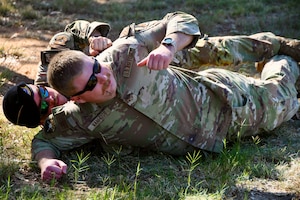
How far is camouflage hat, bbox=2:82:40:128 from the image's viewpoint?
11.9 ft

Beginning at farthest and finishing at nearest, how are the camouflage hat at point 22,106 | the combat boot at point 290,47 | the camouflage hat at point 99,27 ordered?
the combat boot at point 290,47 < the camouflage hat at point 99,27 < the camouflage hat at point 22,106

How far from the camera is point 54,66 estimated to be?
3121 mm

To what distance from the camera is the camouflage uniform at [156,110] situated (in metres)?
3.39

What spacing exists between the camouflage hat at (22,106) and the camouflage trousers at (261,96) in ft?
3.60

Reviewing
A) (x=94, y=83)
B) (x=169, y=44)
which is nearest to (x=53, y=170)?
(x=94, y=83)

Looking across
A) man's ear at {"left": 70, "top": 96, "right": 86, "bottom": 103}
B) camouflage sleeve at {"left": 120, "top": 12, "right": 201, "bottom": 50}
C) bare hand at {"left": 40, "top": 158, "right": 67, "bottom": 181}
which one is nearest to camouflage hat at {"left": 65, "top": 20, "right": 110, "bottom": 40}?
camouflage sleeve at {"left": 120, "top": 12, "right": 201, "bottom": 50}

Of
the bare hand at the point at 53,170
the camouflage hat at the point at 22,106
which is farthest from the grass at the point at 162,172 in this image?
the camouflage hat at the point at 22,106

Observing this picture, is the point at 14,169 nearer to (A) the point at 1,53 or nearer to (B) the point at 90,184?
(B) the point at 90,184

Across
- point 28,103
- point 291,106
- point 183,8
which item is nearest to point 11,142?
point 28,103

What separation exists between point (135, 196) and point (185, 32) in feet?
3.35

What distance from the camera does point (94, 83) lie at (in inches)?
125

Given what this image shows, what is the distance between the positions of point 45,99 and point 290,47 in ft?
6.23

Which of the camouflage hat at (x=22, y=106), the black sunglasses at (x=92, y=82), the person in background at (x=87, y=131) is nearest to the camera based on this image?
the black sunglasses at (x=92, y=82)

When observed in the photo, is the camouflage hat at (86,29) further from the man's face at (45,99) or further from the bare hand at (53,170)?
the bare hand at (53,170)
